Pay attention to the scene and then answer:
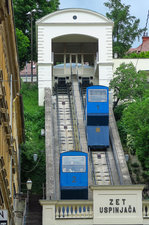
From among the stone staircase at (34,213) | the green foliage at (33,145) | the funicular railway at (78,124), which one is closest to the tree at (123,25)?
the funicular railway at (78,124)

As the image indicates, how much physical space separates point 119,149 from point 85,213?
1449 centimetres

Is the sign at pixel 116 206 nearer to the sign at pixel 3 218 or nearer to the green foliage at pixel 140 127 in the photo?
the green foliage at pixel 140 127

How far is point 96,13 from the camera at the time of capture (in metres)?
51.3

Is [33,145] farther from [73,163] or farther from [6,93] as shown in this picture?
[6,93]

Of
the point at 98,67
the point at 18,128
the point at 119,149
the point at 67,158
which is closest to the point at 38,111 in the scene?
the point at 98,67

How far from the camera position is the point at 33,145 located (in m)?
39.5

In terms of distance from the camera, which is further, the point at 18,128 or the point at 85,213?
the point at 18,128

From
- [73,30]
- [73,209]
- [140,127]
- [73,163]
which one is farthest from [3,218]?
[73,30]

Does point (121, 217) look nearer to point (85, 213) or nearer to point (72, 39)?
point (85, 213)

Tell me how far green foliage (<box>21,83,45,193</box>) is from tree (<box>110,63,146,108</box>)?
19.5 feet

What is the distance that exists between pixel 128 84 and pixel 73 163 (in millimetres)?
16164

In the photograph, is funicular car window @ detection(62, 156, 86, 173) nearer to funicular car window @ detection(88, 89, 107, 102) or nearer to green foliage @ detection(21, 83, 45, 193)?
green foliage @ detection(21, 83, 45, 193)

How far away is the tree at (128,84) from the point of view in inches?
1730

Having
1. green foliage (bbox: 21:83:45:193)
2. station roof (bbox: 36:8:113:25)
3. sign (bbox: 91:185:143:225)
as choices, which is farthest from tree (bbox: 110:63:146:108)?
sign (bbox: 91:185:143:225)
